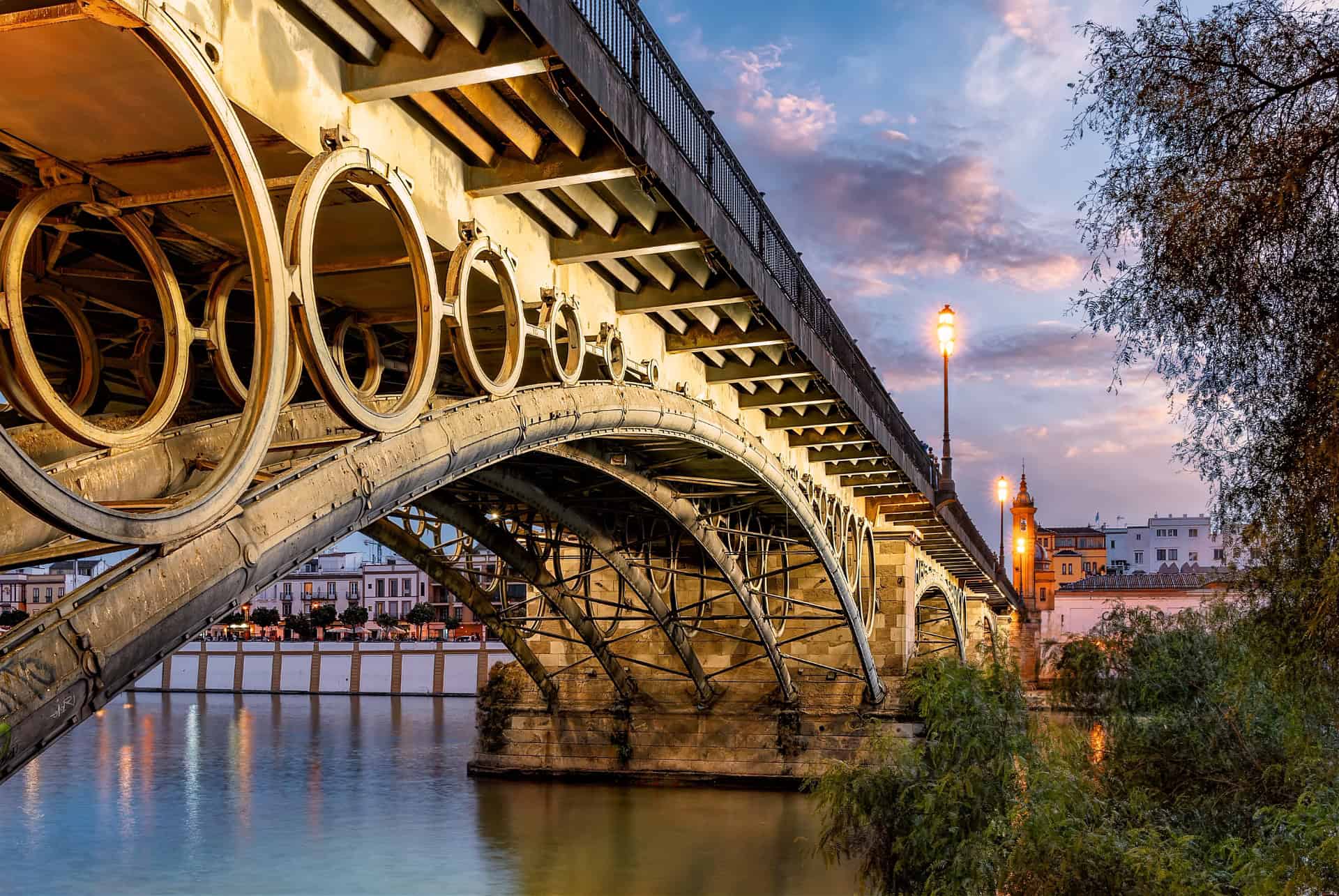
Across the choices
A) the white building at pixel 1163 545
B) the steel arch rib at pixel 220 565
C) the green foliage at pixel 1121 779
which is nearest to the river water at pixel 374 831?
the green foliage at pixel 1121 779

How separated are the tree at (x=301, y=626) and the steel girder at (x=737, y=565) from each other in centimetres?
6122

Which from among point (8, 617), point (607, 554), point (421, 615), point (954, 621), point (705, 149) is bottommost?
point (421, 615)

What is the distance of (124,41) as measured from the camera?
6.00 m

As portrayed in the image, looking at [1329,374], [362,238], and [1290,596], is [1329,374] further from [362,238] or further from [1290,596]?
[362,238]

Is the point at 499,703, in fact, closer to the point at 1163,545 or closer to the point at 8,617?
the point at 8,617

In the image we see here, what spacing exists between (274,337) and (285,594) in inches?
4171

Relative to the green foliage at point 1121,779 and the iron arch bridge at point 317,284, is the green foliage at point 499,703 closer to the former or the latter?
the iron arch bridge at point 317,284

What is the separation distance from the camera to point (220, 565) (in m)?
6.74

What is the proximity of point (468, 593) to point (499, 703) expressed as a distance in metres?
4.55

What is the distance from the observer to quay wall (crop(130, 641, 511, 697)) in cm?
7044

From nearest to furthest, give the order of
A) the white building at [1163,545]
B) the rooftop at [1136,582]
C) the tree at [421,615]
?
the rooftop at [1136,582], the tree at [421,615], the white building at [1163,545]

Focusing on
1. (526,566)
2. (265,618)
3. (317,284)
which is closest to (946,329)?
(526,566)

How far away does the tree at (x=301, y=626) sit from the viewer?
276 feet

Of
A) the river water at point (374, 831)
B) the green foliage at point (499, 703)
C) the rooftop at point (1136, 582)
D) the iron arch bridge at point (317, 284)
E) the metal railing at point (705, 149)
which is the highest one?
the metal railing at point (705, 149)
